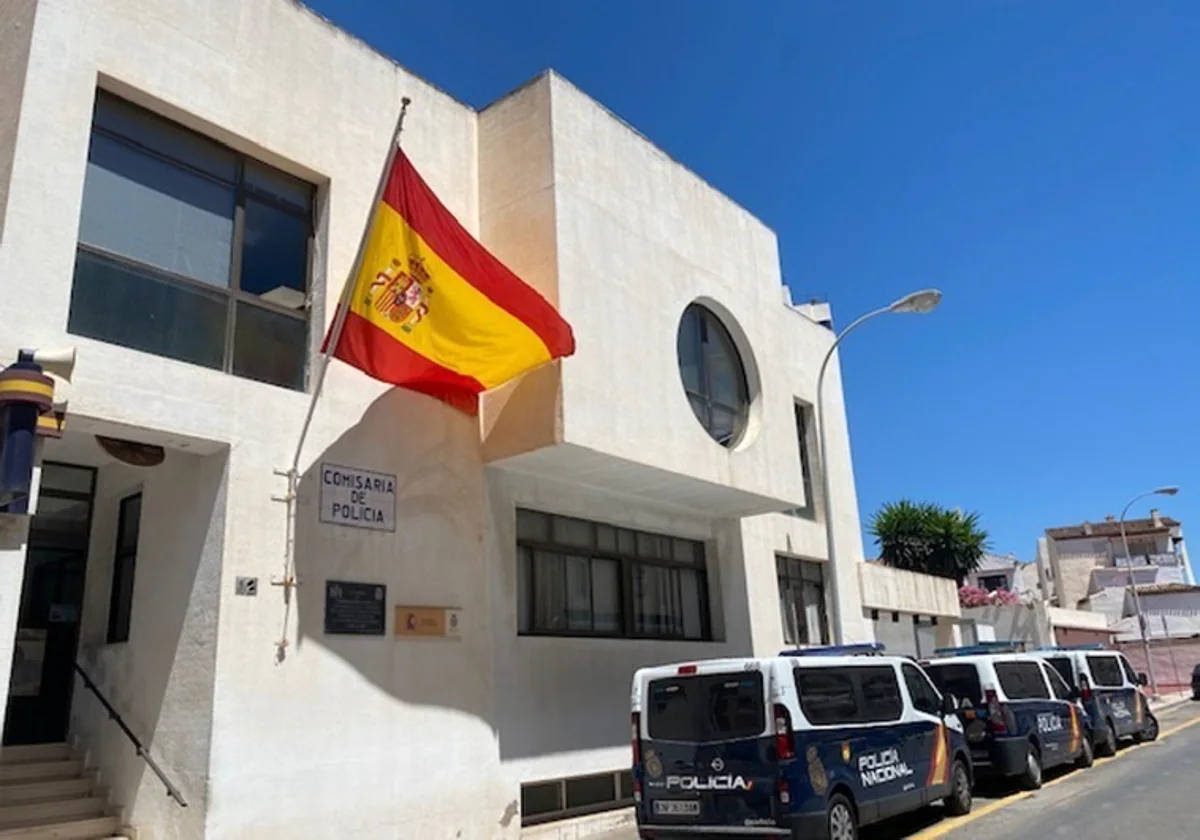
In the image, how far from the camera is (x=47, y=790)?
8398 mm

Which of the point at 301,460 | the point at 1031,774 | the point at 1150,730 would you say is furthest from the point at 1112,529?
the point at 301,460

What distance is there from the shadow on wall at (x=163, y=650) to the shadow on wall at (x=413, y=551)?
877 mm

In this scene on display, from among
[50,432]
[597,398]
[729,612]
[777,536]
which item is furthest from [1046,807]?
[50,432]

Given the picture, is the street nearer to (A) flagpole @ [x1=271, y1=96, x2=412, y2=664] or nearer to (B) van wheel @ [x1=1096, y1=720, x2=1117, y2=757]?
(B) van wheel @ [x1=1096, y1=720, x2=1117, y2=757]

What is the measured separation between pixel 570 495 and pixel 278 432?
449 centimetres

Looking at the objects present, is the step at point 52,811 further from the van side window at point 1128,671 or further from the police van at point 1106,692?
the van side window at point 1128,671

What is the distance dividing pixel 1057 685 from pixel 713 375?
8.20 metres

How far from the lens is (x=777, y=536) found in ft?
56.6

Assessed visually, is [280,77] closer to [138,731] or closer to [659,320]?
[659,320]

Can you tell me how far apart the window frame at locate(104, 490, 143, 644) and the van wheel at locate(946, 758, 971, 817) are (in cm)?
989

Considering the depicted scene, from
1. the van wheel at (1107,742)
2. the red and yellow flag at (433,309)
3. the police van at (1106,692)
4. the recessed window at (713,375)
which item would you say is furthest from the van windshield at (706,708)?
the van wheel at (1107,742)

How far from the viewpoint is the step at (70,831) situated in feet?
24.8

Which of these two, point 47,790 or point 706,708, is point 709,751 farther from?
point 47,790

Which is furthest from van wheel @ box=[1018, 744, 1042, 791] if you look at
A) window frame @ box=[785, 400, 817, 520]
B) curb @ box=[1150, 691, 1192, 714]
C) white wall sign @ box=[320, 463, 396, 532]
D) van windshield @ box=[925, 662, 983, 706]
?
curb @ box=[1150, 691, 1192, 714]
